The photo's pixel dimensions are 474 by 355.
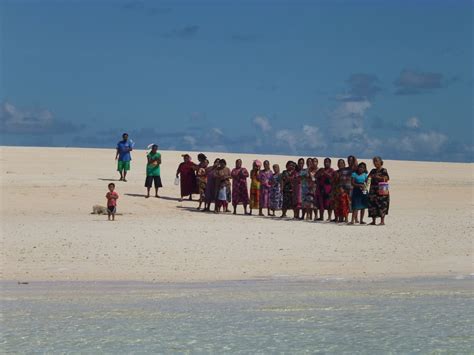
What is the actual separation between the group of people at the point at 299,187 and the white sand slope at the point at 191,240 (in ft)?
1.90

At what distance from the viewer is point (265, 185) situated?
2259 cm

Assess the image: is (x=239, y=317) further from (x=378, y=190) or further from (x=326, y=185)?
(x=326, y=185)

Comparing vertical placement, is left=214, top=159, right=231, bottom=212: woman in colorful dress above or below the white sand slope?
above

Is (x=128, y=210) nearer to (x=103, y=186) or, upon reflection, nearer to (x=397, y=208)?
(x=103, y=186)

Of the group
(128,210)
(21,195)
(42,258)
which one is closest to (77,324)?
(42,258)

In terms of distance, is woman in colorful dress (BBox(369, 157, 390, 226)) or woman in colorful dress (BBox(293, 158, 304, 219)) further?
woman in colorful dress (BBox(293, 158, 304, 219))

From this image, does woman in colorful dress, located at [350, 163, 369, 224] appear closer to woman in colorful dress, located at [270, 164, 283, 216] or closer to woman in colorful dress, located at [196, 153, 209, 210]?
woman in colorful dress, located at [270, 164, 283, 216]

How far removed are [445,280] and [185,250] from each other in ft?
16.9

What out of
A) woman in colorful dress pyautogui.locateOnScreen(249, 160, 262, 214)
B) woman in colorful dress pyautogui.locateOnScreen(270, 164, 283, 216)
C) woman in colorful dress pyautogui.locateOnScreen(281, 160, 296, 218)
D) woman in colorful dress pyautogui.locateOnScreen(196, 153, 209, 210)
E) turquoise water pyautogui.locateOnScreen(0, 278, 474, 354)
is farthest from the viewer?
woman in colorful dress pyautogui.locateOnScreen(196, 153, 209, 210)

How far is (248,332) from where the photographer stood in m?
9.50

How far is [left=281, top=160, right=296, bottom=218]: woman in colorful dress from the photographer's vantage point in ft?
71.6

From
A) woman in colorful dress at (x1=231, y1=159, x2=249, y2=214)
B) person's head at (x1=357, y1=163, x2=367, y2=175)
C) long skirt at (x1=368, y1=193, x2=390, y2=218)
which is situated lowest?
long skirt at (x1=368, y1=193, x2=390, y2=218)

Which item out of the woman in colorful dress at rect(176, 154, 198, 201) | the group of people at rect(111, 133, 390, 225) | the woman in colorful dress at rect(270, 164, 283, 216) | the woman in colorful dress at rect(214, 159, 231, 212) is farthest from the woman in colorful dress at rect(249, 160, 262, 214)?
the woman in colorful dress at rect(176, 154, 198, 201)

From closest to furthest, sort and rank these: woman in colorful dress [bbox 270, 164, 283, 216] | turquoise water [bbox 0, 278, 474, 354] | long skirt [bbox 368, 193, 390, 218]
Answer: turquoise water [bbox 0, 278, 474, 354] < long skirt [bbox 368, 193, 390, 218] < woman in colorful dress [bbox 270, 164, 283, 216]
